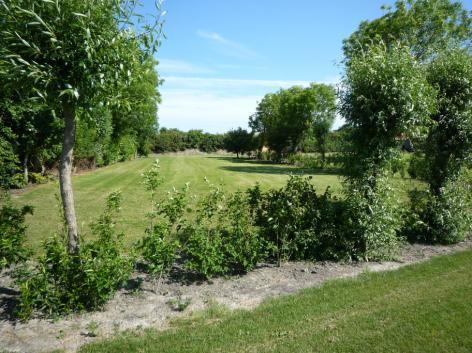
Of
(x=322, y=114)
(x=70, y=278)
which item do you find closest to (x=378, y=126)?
(x=70, y=278)

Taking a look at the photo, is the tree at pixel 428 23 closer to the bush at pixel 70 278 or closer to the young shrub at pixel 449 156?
the young shrub at pixel 449 156

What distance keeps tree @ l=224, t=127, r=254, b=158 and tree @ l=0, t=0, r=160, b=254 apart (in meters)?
59.6

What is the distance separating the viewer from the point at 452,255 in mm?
6922

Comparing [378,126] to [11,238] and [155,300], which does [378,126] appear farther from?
[11,238]

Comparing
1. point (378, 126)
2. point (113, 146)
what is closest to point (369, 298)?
point (378, 126)

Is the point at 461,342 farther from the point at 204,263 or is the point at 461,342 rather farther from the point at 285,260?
the point at 204,263

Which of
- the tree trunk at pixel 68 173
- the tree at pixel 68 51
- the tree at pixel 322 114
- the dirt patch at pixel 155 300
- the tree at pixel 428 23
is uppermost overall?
the tree at pixel 428 23

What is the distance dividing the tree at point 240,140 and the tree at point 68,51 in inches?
2347

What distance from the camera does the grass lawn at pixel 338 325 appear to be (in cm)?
367

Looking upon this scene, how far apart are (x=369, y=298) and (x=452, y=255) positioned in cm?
331

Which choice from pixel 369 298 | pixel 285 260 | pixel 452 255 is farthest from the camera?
pixel 452 255

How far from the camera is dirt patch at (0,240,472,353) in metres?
3.77

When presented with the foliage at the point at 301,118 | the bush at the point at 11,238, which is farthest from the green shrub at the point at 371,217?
the foliage at the point at 301,118

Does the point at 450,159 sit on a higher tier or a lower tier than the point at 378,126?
lower
